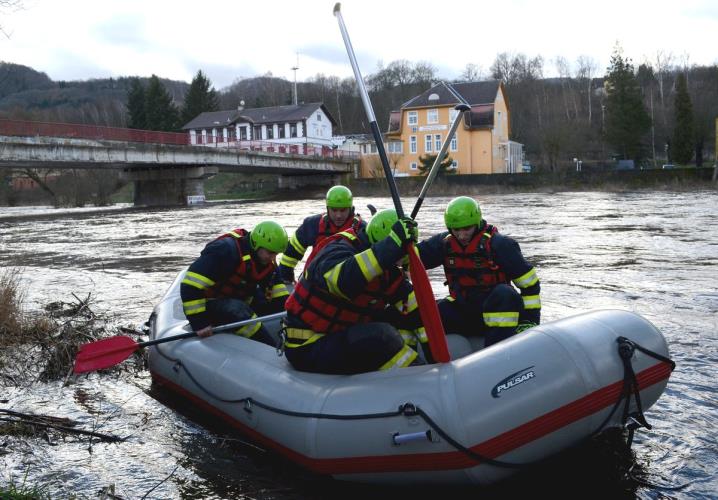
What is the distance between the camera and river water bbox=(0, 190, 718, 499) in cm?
370

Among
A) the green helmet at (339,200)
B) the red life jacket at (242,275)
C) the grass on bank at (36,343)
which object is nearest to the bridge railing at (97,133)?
the grass on bank at (36,343)

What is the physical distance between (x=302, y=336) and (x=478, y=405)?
48.1 inches

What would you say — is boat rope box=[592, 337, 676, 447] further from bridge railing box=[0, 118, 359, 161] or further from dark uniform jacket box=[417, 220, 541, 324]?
bridge railing box=[0, 118, 359, 161]

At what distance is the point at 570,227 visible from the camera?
55.2 feet

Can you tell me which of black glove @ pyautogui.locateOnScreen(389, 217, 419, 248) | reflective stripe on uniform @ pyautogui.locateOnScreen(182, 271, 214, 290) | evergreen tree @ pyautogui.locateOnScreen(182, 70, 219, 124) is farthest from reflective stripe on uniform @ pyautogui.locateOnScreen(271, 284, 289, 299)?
evergreen tree @ pyautogui.locateOnScreen(182, 70, 219, 124)

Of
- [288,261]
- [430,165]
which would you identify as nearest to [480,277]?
[288,261]

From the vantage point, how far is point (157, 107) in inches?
2672

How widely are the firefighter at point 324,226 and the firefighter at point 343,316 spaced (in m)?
2.24

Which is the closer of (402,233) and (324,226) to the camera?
(402,233)

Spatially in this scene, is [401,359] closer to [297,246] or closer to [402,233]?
[402,233]

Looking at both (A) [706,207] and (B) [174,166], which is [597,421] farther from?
(B) [174,166]

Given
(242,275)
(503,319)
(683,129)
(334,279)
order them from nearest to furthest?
(334,279)
(503,319)
(242,275)
(683,129)

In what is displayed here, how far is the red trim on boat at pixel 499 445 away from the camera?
3213 millimetres

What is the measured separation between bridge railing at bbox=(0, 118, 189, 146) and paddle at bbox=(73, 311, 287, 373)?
23.4 metres
